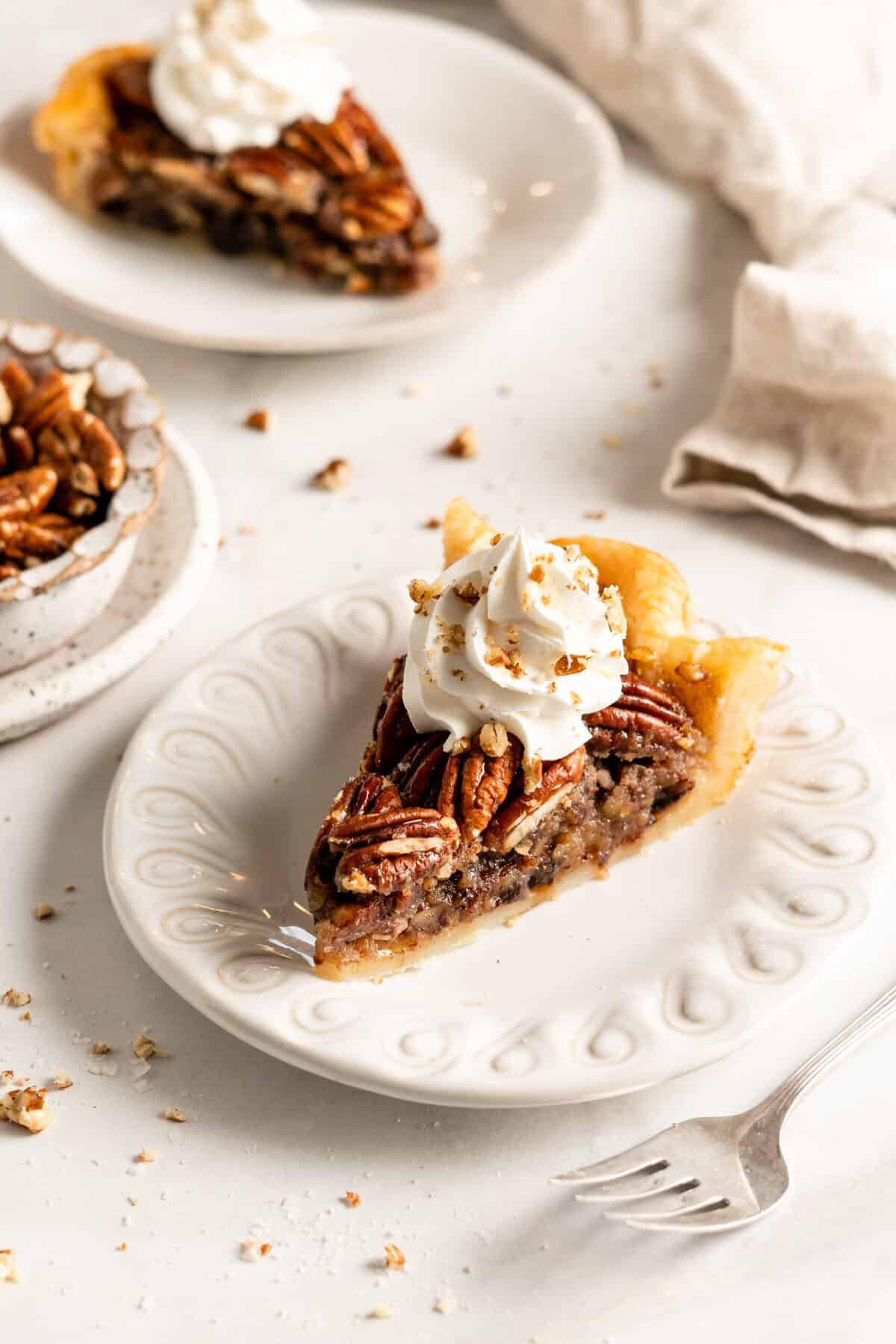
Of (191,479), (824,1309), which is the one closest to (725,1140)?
(824,1309)

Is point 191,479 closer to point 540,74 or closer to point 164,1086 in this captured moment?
point 164,1086

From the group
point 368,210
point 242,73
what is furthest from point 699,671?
point 242,73

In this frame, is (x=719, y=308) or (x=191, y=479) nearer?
(x=191, y=479)

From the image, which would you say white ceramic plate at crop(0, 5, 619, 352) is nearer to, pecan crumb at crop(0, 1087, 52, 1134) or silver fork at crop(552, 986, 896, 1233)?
pecan crumb at crop(0, 1087, 52, 1134)

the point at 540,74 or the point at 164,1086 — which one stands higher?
the point at 540,74

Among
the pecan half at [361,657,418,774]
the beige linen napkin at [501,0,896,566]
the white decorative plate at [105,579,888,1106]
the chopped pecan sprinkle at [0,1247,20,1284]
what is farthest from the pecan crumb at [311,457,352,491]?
the chopped pecan sprinkle at [0,1247,20,1284]

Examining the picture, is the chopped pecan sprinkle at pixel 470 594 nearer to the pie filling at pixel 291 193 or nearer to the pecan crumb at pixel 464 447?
the pecan crumb at pixel 464 447
